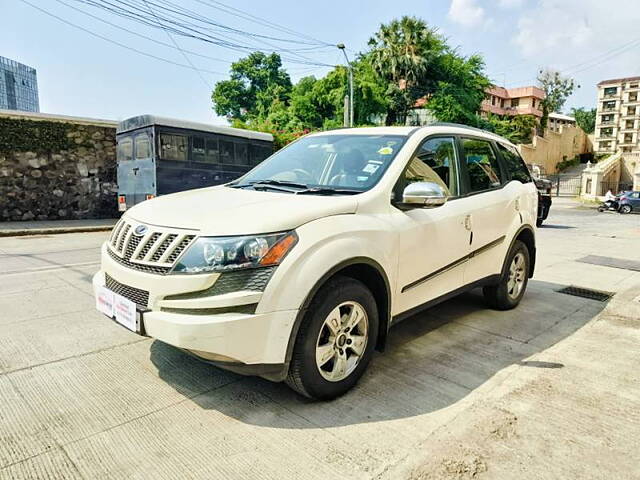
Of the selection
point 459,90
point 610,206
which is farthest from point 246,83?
point 610,206

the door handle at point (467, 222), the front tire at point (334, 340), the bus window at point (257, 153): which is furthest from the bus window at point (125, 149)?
the front tire at point (334, 340)

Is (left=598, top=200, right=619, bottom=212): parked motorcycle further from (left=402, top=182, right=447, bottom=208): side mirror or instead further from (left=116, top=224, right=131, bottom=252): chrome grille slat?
(left=116, top=224, right=131, bottom=252): chrome grille slat

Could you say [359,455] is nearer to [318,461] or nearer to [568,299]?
[318,461]

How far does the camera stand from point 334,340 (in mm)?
2650

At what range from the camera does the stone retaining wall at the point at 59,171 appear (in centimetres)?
1240

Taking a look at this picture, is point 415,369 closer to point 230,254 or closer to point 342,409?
point 342,409

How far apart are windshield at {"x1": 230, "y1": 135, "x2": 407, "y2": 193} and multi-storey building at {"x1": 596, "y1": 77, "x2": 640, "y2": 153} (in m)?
94.1

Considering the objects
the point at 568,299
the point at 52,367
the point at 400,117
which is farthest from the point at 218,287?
the point at 400,117

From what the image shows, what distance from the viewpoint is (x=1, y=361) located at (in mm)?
3164

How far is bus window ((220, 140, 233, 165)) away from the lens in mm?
12329

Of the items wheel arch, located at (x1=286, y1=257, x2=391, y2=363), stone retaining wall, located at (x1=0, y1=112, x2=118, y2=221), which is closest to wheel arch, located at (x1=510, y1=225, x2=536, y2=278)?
wheel arch, located at (x1=286, y1=257, x2=391, y2=363)

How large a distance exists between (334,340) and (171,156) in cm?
959

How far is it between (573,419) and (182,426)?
2.21 metres

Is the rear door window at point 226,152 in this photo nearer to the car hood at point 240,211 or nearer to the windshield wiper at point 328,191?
the car hood at point 240,211
